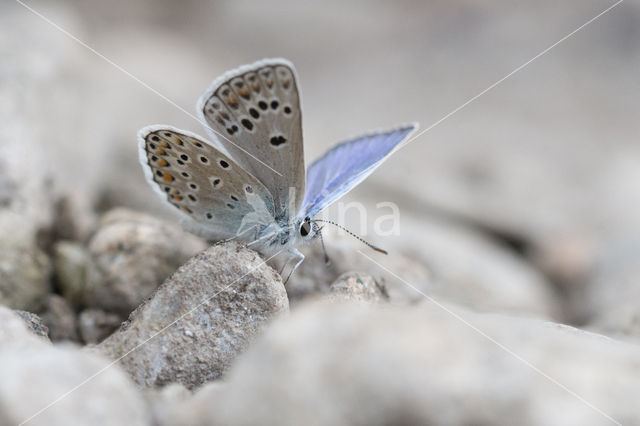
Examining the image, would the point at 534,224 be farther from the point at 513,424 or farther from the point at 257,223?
the point at 513,424

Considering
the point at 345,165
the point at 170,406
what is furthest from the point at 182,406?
the point at 345,165

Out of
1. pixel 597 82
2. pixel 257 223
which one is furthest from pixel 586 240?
pixel 257 223

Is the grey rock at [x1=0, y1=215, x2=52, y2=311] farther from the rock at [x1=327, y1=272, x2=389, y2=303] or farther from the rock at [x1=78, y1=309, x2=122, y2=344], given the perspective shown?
the rock at [x1=327, y1=272, x2=389, y2=303]

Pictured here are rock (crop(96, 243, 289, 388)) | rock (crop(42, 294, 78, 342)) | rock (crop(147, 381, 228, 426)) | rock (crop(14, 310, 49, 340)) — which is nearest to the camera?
rock (crop(147, 381, 228, 426))

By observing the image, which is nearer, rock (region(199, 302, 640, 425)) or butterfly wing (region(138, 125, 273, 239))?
rock (region(199, 302, 640, 425))

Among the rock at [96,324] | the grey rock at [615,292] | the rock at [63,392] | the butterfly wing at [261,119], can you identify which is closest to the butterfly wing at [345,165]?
the butterfly wing at [261,119]

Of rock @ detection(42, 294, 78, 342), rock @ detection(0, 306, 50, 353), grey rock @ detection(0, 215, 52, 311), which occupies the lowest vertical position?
rock @ detection(42, 294, 78, 342)

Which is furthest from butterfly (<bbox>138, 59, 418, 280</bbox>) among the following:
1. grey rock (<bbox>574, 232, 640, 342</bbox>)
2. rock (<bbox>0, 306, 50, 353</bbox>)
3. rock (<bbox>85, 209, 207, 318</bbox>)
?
grey rock (<bbox>574, 232, 640, 342</bbox>)
